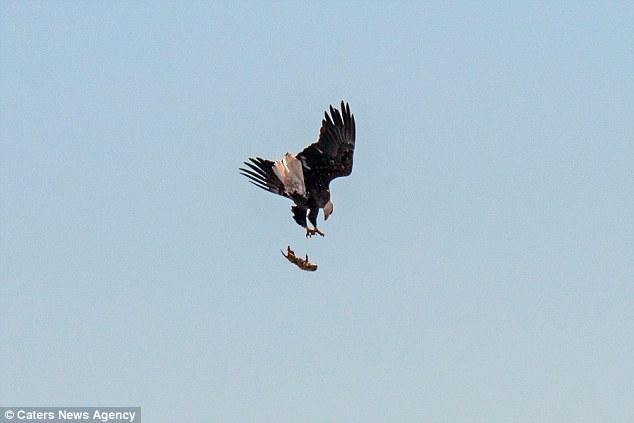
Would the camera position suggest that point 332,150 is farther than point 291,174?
Yes

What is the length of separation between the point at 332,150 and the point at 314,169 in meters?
0.74

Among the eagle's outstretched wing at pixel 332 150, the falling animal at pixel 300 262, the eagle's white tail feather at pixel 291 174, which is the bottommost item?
the falling animal at pixel 300 262

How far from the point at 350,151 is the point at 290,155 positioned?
5.39 feet

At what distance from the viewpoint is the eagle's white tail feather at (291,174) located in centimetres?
2369

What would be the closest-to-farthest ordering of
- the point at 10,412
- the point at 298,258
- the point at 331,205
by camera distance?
the point at 298,258 < the point at 331,205 < the point at 10,412

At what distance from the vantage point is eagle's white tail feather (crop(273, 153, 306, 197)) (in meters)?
23.7

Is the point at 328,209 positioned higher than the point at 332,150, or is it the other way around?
the point at 332,150

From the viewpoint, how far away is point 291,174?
23.8 metres

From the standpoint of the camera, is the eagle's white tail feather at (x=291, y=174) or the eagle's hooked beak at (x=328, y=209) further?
the eagle's white tail feather at (x=291, y=174)

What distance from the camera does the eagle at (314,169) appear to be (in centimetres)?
2369

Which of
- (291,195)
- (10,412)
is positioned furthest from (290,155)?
(10,412)

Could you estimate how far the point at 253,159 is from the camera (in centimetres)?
2439

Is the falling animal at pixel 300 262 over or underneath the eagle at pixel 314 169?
underneath

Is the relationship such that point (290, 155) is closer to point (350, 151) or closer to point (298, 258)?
point (350, 151)
